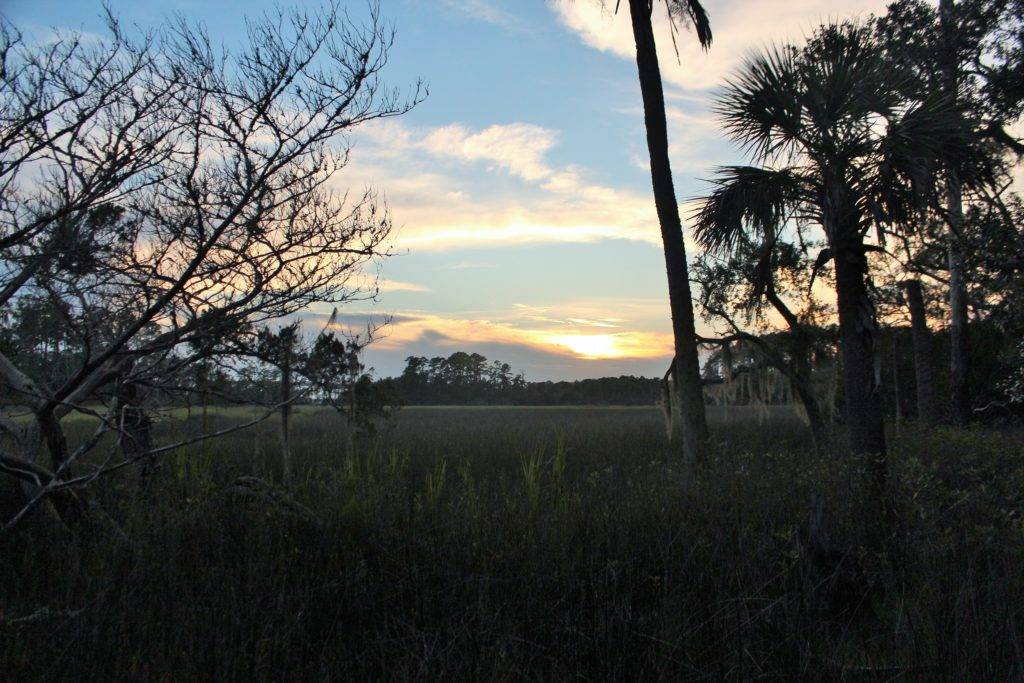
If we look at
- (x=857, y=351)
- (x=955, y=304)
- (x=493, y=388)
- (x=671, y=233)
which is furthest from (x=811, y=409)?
(x=493, y=388)

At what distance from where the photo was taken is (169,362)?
20.4ft

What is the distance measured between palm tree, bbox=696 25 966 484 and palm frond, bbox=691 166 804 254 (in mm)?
17

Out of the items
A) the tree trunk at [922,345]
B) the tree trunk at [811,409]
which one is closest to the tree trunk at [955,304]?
the tree trunk at [922,345]

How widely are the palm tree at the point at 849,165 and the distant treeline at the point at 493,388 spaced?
51319mm

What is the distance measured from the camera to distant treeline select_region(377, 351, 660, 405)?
61969 mm

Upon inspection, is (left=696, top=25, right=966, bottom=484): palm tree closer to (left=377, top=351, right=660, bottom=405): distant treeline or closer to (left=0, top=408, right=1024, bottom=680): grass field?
(left=0, top=408, right=1024, bottom=680): grass field

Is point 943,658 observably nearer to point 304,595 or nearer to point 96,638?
point 304,595

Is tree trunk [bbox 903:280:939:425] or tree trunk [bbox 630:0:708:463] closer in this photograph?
tree trunk [bbox 630:0:708:463]

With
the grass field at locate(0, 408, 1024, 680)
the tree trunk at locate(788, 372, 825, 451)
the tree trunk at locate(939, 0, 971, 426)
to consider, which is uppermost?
the tree trunk at locate(939, 0, 971, 426)

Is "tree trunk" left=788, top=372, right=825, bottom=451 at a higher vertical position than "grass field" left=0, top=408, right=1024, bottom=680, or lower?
higher

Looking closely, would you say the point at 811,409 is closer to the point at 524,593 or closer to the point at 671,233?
the point at 671,233

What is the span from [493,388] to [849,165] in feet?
199

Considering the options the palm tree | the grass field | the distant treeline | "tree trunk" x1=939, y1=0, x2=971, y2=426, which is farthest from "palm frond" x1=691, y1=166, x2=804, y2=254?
the distant treeline

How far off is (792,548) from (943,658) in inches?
73.1
